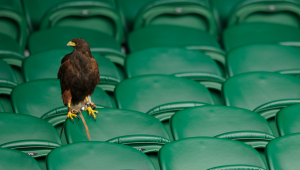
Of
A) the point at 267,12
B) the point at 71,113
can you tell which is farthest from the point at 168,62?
the point at 267,12

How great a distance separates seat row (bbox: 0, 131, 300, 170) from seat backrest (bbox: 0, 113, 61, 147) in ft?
0.65

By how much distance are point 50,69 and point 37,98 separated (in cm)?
40

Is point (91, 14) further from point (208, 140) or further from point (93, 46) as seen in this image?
point (208, 140)

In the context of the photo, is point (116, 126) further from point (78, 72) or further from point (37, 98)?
point (37, 98)

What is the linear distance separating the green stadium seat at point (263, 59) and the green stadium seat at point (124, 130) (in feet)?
3.20

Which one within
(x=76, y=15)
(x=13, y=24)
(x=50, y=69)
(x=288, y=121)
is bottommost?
(x=288, y=121)

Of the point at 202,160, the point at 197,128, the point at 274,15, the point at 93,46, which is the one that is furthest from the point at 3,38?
the point at 274,15

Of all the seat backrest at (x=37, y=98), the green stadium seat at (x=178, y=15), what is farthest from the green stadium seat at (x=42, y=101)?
the green stadium seat at (x=178, y=15)

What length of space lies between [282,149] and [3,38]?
200 cm

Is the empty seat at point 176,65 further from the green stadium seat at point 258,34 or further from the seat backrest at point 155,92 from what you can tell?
the green stadium seat at point 258,34

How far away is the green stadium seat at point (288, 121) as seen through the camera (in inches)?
71.5

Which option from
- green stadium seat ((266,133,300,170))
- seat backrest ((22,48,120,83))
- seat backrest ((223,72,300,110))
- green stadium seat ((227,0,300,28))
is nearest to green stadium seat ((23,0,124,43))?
seat backrest ((22,48,120,83))

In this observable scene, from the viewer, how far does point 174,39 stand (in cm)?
296

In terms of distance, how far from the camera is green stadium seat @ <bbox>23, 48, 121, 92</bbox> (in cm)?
223
